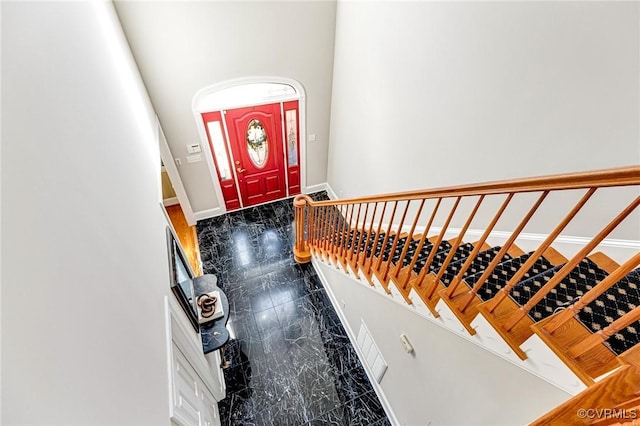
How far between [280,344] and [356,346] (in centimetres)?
95

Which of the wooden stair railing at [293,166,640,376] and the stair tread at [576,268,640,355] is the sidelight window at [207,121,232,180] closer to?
the wooden stair railing at [293,166,640,376]

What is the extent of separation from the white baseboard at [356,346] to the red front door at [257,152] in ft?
6.15

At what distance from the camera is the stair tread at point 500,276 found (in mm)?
1810

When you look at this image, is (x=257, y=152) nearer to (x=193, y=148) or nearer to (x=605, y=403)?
(x=193, y=148)

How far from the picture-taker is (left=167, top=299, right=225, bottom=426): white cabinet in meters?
1.62

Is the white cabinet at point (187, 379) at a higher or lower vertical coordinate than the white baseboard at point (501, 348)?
lower

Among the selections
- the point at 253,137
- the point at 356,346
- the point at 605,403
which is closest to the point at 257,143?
the point at 253,137

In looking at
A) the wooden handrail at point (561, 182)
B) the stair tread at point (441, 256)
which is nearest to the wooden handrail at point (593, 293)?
the wooden handrail at point (561, 182)

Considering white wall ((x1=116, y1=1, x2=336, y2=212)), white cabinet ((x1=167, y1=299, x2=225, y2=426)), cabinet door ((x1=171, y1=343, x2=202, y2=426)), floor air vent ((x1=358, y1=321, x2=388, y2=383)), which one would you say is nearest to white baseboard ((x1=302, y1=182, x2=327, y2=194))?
white wall ((x1=116, y1=1, x2=336, y2=212))

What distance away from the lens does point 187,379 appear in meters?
2.05

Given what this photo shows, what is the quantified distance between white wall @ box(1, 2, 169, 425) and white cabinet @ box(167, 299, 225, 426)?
148mm

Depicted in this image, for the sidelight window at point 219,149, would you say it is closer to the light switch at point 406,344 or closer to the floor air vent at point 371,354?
the floor air vent at point 371,354

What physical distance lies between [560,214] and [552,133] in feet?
2.02

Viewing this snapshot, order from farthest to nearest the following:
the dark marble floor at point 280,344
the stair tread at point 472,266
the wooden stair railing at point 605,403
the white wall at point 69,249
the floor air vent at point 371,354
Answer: the dark marble floor at point 280,344 → the floor air vent at point 371,354 → the stair tread at point 472,266 → the wooden stair railing at point 605,403 → the white wall at point 69,249
